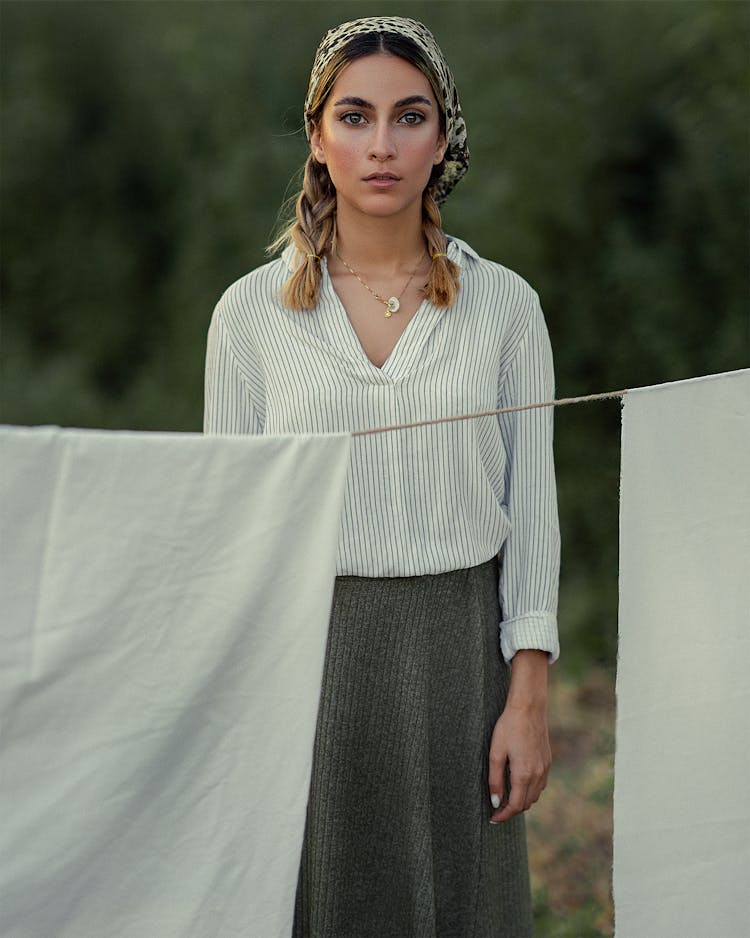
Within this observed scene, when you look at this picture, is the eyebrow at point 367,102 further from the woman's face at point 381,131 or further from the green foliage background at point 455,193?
the green foliage background at point 455,193

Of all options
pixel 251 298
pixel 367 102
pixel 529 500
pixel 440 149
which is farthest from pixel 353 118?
pixel 529 500

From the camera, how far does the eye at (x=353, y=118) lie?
4.59ft

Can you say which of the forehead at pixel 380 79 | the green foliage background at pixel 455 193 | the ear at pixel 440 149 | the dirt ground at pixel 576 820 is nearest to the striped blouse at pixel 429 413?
the ear at pixel 440 149

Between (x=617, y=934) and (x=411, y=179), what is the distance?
93cm

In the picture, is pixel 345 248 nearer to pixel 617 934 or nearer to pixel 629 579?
pixel 629 579

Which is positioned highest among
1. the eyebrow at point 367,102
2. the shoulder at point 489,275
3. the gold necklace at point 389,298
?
the eyebrow at point 367,102

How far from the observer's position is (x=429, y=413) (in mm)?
1392

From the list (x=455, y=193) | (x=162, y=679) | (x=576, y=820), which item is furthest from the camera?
(x=455, y=193)

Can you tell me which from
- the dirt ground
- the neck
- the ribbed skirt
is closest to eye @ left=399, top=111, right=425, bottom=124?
the neck

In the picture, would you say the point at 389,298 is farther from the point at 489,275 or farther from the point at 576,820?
the point at 576,820

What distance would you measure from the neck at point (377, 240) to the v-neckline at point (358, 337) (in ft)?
0.18

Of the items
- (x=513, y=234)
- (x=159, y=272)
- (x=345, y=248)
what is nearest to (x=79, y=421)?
(x=159, y=272)

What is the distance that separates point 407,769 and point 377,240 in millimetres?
663

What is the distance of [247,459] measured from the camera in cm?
122
